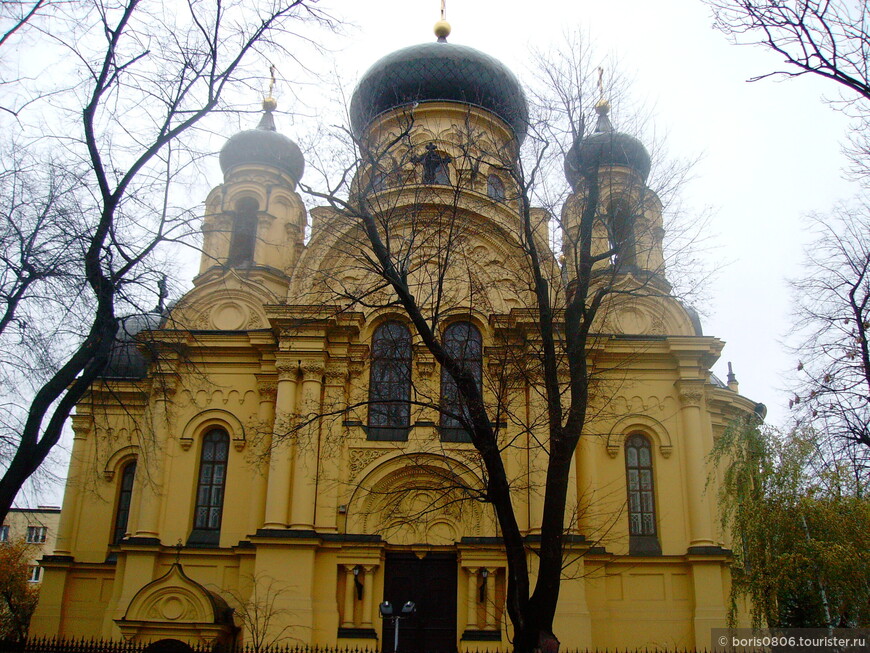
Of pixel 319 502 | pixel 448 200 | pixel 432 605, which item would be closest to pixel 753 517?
pixel 432 605

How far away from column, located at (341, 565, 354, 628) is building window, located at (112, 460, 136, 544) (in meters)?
6.95

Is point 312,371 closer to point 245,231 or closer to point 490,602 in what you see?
point 245,231

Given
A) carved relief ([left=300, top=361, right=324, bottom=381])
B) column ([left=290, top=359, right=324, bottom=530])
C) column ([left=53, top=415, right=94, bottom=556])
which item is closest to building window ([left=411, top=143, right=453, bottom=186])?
carved relief ([left=300, top=361, right=324, bottom=381])

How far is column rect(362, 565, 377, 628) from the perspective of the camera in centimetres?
1748

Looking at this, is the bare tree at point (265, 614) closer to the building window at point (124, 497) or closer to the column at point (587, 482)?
the building window at point (124, 497)

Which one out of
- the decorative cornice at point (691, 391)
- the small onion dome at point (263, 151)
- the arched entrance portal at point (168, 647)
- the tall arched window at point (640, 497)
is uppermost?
the small onion dome at point (263, 151)

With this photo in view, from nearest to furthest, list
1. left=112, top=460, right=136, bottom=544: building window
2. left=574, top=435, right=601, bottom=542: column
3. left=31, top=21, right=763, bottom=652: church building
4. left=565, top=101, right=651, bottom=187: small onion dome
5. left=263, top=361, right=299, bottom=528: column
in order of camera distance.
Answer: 1. left=565, top=101, right=651, bottom=187: small onion dome
2. left=31, top=21, right=763, bottom=652: church building
3. left=263, top=361, right=299, bottom=528: column
4. left=574, top=435, right=601, bottom=542: column
5. left=112, top=460, right=136, bottom=544: building window

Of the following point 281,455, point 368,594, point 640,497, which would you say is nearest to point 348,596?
point 368,594

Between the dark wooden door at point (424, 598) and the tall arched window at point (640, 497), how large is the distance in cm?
415

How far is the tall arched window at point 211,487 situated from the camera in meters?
19.0

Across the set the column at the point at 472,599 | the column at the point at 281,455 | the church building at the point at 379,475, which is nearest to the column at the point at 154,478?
the church building at the point at 379,475

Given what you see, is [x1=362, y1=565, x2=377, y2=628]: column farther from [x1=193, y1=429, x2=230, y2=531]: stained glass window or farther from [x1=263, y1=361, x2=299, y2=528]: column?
[x1=193, y1=429, x2=230, y2=531]: stained glass window

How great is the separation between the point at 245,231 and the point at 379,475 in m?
7.65

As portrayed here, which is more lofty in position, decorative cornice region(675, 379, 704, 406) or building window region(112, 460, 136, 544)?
decorative cornice region(675, 379, 704, 406)
